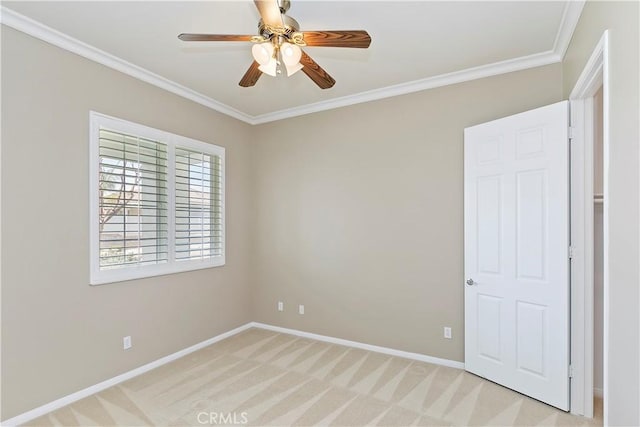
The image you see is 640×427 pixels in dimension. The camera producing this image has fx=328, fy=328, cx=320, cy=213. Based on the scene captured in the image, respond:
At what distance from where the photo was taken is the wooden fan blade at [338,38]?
1.71 meters

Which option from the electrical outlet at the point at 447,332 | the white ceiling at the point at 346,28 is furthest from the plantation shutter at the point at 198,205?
the electrical outlet at the point at 447,332

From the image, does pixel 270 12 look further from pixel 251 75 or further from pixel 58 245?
pixel 58 245

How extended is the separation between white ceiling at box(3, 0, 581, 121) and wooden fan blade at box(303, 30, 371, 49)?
0.49 m

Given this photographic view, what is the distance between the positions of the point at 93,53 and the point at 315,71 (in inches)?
77.8

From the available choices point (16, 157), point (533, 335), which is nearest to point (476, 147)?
point (533, 335)

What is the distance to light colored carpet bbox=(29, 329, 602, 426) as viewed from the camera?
235 cm

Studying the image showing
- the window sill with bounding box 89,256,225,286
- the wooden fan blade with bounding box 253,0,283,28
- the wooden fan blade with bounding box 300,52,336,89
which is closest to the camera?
the wooden fan blade with bounding box 253,0,283,28

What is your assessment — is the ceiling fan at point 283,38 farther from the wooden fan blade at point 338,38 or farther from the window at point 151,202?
the window at point 151,202

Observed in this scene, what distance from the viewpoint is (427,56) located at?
9.25 feet

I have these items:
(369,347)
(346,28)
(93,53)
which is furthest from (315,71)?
(369,347)

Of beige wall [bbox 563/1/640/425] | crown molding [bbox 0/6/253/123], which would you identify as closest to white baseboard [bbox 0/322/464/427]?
beige wall [bbox 563/1/640/425]

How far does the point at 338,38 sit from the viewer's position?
177 centimetres

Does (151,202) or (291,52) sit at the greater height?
(291,52)

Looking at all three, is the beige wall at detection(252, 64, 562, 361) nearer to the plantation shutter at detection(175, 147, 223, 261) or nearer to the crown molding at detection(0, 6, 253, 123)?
the plantation shutter at detection(175, 147, 223, 261)
